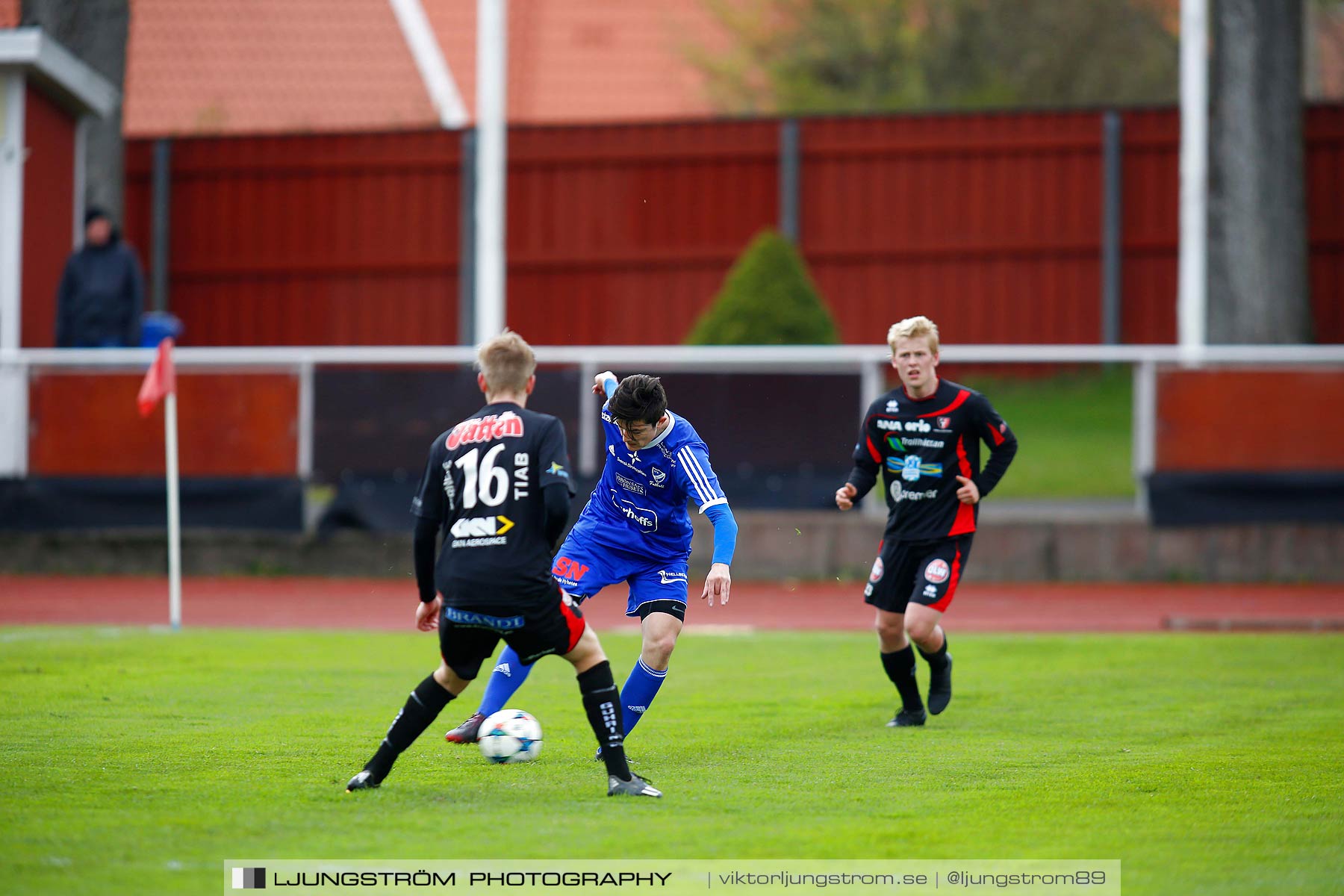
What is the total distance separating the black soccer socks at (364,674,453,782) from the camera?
5797 mm

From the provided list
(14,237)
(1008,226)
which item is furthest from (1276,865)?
(1008,226)

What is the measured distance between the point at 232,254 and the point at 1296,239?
1578cm

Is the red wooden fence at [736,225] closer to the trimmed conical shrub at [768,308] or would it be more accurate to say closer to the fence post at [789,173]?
the fence post at [789,173]

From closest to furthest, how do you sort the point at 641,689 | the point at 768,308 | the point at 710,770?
the point at 710,770
the point at 641,689
the point at 768,308

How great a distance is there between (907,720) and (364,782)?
313 centimetres

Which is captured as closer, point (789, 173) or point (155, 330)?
point (155, 330)

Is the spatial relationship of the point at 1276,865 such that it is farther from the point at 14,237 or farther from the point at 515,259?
the point at 515,259

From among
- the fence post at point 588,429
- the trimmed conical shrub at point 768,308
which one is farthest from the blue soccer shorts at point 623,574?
the trimmed conical shrub at point 768,308

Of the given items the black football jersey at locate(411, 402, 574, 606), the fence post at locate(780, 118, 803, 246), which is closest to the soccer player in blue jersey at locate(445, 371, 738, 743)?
the black football jersey at locate(411, 402, 574, 606)

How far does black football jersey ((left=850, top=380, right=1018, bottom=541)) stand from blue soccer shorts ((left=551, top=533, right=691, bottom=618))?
1.46m

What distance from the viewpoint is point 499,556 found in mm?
5645

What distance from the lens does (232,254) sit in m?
25.2

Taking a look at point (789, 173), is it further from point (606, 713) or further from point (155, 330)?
point (606, 713)

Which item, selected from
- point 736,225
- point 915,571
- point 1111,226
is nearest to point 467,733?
point 915,571
